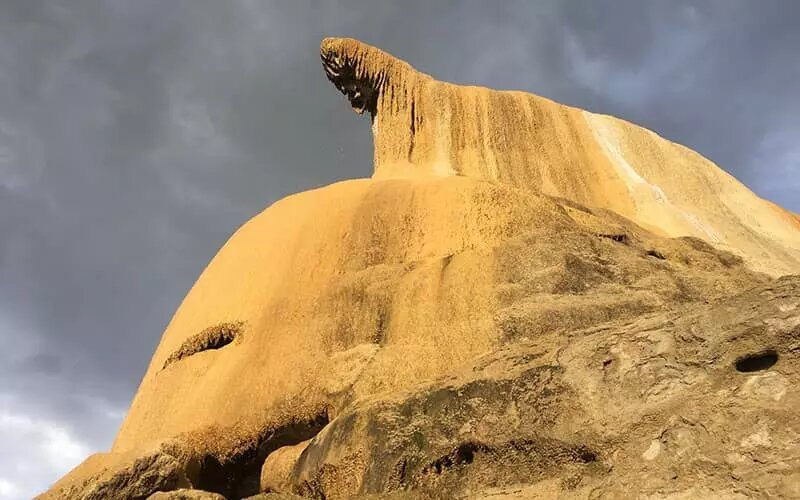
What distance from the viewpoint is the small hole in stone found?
661 centimetres

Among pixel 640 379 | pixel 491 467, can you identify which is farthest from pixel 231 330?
pixel 640 379

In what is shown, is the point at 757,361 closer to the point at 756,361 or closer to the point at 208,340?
the point at 756,361

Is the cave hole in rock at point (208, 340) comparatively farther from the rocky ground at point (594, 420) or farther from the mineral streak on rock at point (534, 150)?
the mineral streak on rock at point (534, 150)

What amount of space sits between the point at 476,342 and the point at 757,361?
395 centimetres

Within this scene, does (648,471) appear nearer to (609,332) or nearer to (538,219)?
(609,332)

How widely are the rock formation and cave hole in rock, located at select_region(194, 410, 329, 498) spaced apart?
0.10 ft

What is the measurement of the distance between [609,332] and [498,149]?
12.4 meters

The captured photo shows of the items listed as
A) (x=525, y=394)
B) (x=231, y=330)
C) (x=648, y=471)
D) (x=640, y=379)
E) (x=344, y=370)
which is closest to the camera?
(x=648, y=471)

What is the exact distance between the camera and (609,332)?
781 cm

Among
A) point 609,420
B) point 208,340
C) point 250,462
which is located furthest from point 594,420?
point 208,340

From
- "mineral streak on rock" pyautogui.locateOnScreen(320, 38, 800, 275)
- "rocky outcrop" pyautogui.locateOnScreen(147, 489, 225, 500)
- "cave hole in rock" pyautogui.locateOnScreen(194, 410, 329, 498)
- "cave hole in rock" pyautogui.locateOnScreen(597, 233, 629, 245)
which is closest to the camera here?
"rocky outcrop" pyautogui.locateOnScreen(147, 489, 225, 500)

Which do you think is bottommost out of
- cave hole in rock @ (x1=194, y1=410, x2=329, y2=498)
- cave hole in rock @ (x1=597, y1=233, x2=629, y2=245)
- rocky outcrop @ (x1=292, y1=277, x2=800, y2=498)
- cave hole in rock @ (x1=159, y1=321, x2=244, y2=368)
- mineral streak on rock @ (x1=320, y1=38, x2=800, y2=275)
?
rocky outcrop @ (x1=292, y1=277, x2=800, y2=498)

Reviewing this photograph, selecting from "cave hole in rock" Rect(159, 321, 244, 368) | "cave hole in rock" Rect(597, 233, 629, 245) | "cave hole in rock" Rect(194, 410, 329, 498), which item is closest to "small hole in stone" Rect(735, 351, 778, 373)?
"cave hole in rock" Rect(194, 410, 329, 498)

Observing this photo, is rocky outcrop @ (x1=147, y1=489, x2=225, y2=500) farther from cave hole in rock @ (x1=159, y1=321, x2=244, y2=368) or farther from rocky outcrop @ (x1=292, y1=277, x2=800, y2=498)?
cave hole in rock @ (x1=159, y1=321, x2=244, y2=368)
